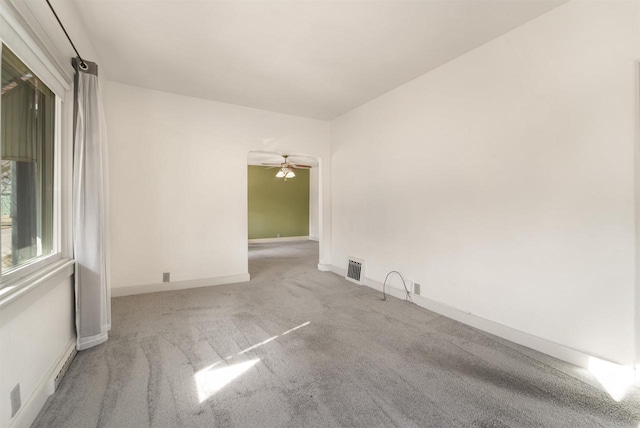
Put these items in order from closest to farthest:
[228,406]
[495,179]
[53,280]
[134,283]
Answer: [228,406]
[53,280]
[495,179]
[134,283]

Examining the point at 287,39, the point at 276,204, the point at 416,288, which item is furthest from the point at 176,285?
the point at 276,204

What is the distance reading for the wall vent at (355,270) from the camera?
4367 millimetres

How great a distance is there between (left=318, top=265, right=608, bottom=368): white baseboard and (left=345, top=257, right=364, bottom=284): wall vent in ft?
2.13

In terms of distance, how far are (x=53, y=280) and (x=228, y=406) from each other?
1.48 meters

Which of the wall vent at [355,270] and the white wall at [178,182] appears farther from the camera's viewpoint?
the wall vent at [355,270]

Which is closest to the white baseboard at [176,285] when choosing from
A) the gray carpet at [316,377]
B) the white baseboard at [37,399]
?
the gray carpet at [316,377]

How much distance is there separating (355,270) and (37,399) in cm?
362

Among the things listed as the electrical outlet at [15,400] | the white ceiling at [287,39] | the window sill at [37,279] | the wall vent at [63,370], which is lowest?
the wall vent at [63,370]

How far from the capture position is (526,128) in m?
2.47

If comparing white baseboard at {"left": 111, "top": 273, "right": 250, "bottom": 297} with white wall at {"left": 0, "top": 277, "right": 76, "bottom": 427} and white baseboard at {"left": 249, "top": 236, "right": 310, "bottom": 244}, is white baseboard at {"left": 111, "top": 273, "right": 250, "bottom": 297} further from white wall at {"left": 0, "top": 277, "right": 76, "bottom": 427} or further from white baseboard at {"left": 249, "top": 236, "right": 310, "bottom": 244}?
white baseboard at {"left": 249, "top": 236, "right": 310, "bottom": 244}

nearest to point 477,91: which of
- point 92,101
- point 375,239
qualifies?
point 375,239

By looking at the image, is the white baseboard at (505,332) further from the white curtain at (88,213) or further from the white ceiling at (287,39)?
the white curtain at (88,213)

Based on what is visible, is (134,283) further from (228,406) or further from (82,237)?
(228,406)

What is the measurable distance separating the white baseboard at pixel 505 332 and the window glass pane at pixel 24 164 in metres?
3.57
